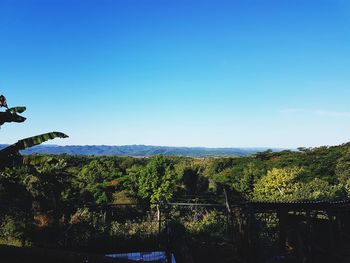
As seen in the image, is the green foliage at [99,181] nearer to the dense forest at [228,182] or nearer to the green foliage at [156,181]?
the dense forest at [228,182]

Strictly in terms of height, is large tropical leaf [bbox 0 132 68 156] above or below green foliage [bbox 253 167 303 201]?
above

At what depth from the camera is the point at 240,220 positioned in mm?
11953

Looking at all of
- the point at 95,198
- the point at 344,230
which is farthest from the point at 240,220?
the point at 95,198

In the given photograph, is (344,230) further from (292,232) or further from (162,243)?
(162,243)

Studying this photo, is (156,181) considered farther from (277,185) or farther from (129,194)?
(277,185)

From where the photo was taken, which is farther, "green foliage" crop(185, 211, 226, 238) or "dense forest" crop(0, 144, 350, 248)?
"dense forest" crop(0, 144, 350, 248)

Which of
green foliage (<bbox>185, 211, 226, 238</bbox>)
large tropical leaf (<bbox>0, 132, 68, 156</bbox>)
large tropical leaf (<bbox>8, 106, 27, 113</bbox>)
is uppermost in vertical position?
large tropical leaf (<bbox>8, 106, 27, 113</bbox>)

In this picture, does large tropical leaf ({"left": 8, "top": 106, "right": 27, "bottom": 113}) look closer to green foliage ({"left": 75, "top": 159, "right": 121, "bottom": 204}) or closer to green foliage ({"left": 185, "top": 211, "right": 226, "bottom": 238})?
green foliage ({"left": 185, "top": 211, "right": 226, "bottom": 238})

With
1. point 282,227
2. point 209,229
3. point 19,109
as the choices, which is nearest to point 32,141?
point 19,109

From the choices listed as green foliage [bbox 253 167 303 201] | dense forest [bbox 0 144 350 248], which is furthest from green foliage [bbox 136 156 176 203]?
green foliage [bbox 253 167 303 201]

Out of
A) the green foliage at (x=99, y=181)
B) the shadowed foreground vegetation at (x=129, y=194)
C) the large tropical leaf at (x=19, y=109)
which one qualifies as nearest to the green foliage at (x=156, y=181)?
the shadowed foreground vegetation at (x=129, y=194)

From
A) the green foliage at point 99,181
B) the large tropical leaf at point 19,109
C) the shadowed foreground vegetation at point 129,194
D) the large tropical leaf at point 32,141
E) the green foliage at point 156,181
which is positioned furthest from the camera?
the green foliage at point 156,181

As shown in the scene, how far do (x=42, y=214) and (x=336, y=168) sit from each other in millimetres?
46596

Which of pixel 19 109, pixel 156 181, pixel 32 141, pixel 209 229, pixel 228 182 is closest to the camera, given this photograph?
pixel 32 141
